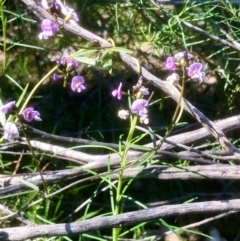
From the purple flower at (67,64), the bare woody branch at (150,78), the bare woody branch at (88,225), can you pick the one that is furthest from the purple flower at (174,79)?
the bare woody branch at (88,225)

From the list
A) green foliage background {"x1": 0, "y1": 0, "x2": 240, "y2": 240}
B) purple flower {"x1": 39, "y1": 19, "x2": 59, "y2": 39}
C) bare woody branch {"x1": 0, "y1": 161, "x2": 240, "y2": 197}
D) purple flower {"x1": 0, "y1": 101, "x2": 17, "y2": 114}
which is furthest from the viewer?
green foliage background {"x1": 0, "y1": 0, "x2": 240, "y2": 240}

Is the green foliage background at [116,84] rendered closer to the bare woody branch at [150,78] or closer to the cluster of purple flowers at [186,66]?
the bare woody branch at [150,78]

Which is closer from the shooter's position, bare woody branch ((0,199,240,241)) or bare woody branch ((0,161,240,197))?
bare woody branch ((0,199,240,241))

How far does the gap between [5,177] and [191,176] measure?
25.8 inches

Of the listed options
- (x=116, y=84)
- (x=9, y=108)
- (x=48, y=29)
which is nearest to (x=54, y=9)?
(x=48, y=29)

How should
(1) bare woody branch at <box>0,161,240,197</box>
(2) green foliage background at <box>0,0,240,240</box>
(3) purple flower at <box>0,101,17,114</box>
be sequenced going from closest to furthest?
(3) purple flower at <box>0,101,17,114</box> < (1) bare woody branch at <box>0,161,240,197</box> < (2) green foliage background at <box>0,0,240,240</box>

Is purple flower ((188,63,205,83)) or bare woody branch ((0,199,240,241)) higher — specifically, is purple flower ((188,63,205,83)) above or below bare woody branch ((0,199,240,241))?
above

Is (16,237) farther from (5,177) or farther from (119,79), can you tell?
(119,79)

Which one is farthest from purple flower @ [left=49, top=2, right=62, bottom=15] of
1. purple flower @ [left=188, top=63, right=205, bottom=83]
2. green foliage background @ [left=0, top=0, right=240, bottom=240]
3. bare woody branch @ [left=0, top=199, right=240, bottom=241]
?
green foliage background @ [left=0, top=0, right=240, bottom=240]

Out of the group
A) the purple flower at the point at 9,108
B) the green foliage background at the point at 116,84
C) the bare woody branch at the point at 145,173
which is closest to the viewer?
the purple flower at the point at 9,108

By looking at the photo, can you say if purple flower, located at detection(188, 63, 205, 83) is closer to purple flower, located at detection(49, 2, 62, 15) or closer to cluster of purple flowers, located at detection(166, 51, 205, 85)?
cluster of purple flowers, located at detection(166, 51, 205, 85)

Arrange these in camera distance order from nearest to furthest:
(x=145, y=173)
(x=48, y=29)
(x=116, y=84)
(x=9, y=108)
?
1. (x=9, y=108)
2. (x=48, y=29)
3. (x=145, y=173)
4. (x=116, y=84)

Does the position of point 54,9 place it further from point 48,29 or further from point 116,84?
point 116,84

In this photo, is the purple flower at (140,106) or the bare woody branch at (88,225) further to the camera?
the bare woody branch at (88,225)
